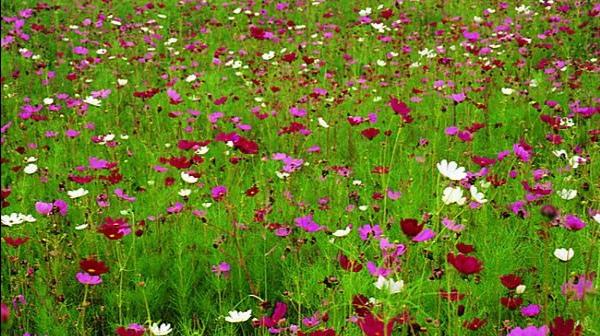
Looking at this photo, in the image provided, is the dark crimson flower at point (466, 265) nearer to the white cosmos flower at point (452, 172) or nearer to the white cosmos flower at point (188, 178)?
the white cosmos flower at point (452, 172)

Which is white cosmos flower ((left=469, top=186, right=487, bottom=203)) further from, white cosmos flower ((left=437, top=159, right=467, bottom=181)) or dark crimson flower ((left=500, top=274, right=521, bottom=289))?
dark crimson flower ((left=500, top=274, right=521, bottom=289))

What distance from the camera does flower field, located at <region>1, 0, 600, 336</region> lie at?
190 centimetres

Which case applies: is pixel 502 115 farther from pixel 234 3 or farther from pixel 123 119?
pixel 234 3

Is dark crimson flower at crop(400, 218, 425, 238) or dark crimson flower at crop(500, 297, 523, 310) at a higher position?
dark crimson flower at crop(400, 218, 425, 238)

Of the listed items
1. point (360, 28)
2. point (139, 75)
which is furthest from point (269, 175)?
point (360, 28)

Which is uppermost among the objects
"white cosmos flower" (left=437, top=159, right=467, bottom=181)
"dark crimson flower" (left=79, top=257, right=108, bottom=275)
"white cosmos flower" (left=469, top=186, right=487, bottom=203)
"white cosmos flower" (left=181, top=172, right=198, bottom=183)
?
"white cosmos flower" (left=437, top=159, right=467, bottom=181)

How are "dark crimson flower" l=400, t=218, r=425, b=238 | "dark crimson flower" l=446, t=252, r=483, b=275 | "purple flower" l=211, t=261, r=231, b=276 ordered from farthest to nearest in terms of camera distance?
"purple flower" l=211, t=261, r=231, b=276 → "dark crimson flower" l=446, t=252, r=483, b=275 → "dark crimson flower" l=400, t=218, r=425, b=238

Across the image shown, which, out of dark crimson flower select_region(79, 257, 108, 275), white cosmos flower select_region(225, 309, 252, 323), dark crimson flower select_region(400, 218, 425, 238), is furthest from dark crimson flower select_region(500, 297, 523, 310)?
dark crimson flower select_region(79, 257, 108, 275)

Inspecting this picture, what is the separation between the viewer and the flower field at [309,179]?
190cm

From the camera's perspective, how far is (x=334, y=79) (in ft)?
15.3

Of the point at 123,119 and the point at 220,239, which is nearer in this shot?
the point at 220,239

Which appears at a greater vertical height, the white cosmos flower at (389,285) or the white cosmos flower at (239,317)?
the white cosmos flower at (389,285)

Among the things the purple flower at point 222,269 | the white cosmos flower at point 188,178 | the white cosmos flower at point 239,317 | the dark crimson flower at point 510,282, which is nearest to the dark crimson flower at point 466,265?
the dark crimson flower at point 510,282

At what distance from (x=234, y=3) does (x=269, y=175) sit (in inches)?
168
